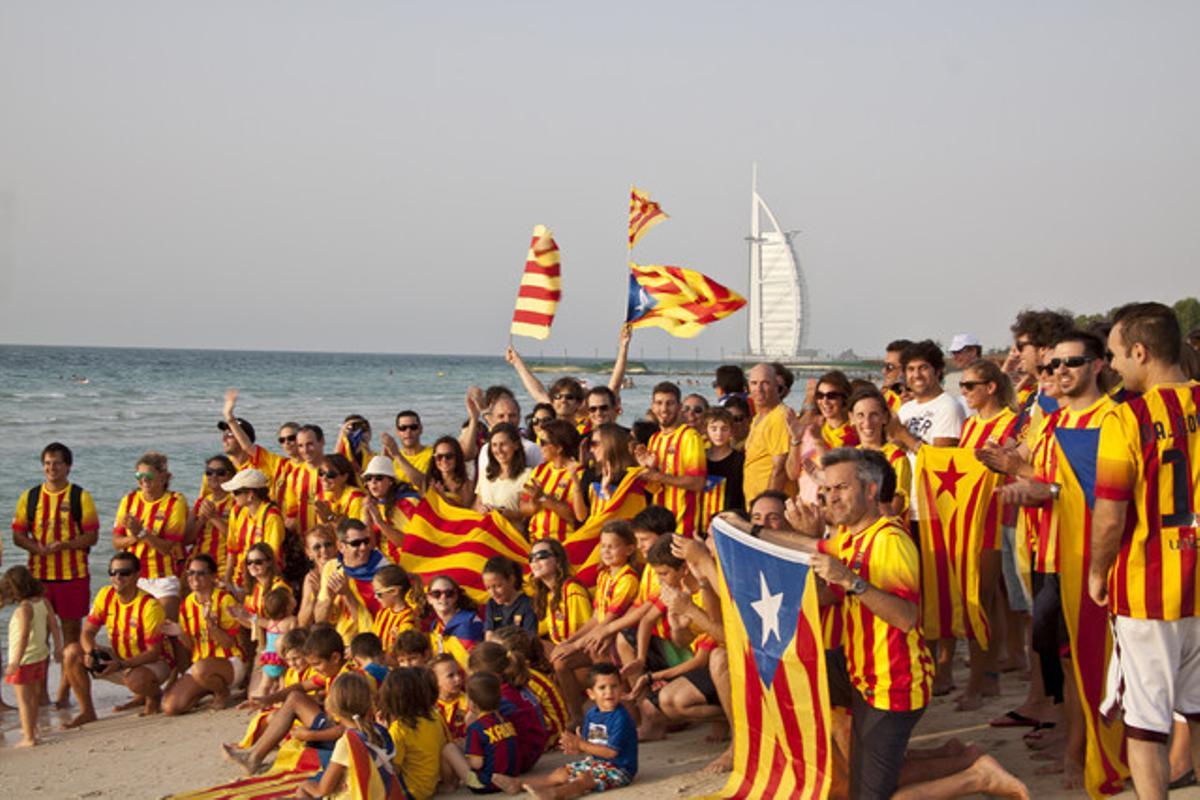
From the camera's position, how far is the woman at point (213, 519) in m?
10.0

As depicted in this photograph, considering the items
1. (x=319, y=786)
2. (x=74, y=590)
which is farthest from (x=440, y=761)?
(x=74, y=590)

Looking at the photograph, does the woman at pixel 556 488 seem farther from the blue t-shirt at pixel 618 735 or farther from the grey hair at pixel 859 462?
the grey hair at pixel 859 462

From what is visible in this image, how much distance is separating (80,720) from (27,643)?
67 cm

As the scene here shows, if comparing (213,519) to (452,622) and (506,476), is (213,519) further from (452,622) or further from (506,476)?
(452,622)

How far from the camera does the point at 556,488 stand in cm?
865

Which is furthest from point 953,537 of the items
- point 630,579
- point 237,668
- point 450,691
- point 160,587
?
point 160,587

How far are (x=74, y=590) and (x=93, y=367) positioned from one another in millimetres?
84334

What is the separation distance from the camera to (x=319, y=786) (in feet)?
20.1

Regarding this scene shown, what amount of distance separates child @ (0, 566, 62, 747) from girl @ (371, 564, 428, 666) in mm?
2495

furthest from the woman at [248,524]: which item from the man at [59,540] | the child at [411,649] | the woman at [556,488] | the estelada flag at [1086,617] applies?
the estelada flag at [1086,617]

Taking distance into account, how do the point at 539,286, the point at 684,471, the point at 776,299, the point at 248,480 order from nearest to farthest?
the point at 684,471 < the point at 248,480 < the point at 539,286 < the point at 776,299

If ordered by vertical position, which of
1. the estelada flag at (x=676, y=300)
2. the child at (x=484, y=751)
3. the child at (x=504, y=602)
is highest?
the estelada flag at (x=676, y=300)

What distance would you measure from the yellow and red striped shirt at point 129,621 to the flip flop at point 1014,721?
5773 mm

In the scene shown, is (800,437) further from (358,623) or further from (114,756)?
(114,756)
